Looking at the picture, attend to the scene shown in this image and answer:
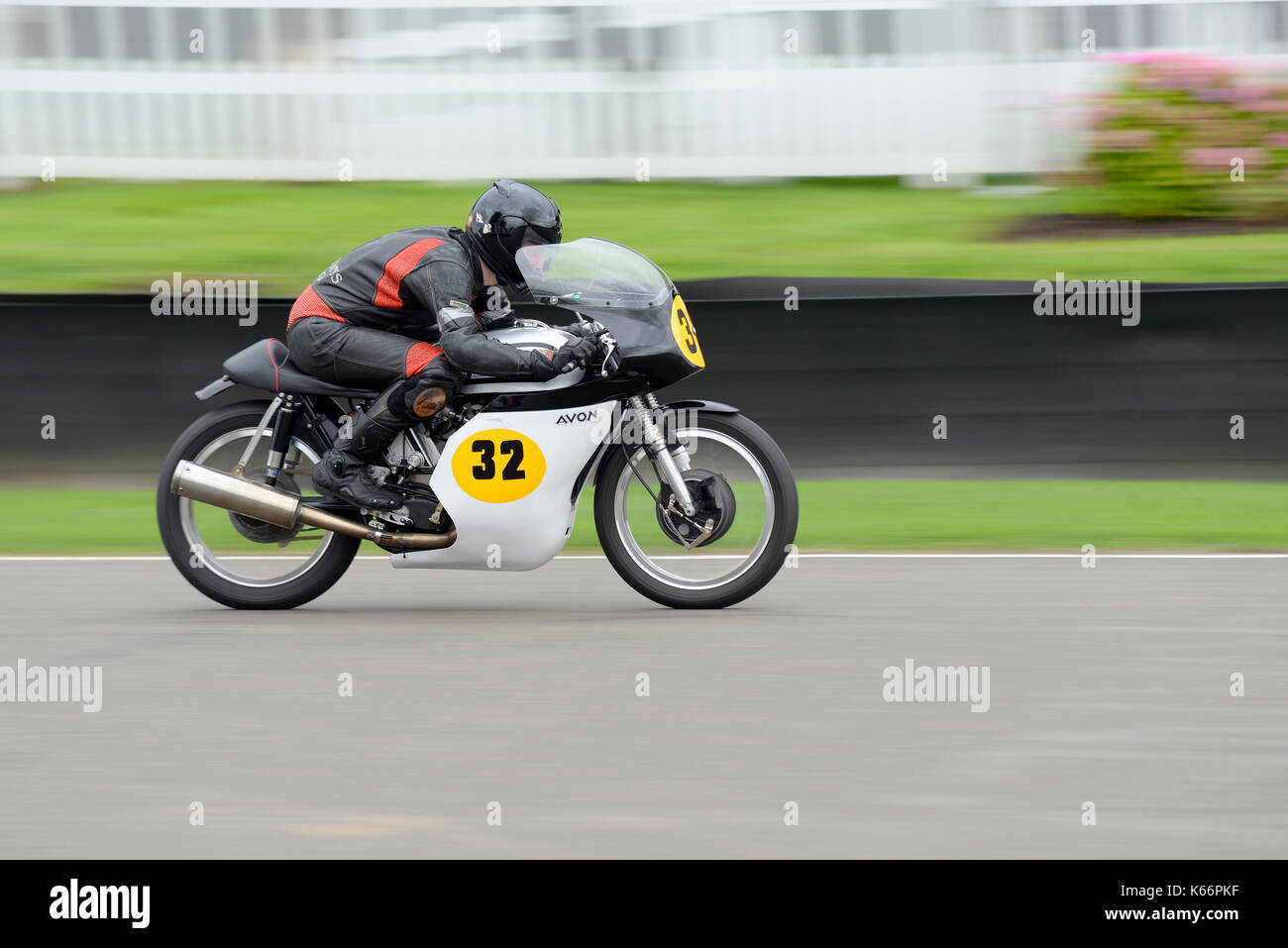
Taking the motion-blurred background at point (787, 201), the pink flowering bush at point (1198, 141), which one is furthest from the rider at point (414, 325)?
the pink flowering bush at point (1198, 141)

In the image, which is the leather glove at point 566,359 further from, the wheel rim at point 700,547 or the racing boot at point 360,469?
the racing boot at point 360,469

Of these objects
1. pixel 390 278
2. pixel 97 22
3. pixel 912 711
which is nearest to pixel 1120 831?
pixel 912 711

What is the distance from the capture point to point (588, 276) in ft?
23.2

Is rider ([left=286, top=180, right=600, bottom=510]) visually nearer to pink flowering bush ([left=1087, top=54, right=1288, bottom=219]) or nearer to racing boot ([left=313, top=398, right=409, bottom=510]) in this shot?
racing boot ([left=313, top=398, right=409, bottom=510])

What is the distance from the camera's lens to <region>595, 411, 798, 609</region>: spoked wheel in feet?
23.3

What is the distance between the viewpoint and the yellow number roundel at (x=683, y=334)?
279 inches

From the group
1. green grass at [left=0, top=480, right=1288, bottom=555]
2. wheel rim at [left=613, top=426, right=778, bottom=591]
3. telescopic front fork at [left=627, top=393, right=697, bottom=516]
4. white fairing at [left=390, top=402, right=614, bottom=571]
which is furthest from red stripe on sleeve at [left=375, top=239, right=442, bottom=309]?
green grass at [left=0, top=480, right=1288, bottom=555]

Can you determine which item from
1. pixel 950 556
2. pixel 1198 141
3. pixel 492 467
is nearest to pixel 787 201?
pixel 1198 141

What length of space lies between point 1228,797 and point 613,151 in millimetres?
10764

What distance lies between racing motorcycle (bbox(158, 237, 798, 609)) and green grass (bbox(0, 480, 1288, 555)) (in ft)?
5.98

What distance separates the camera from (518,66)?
14.6 m

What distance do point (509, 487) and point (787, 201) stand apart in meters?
7.83

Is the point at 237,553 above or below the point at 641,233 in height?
below

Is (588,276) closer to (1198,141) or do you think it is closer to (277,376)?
(277,376)
